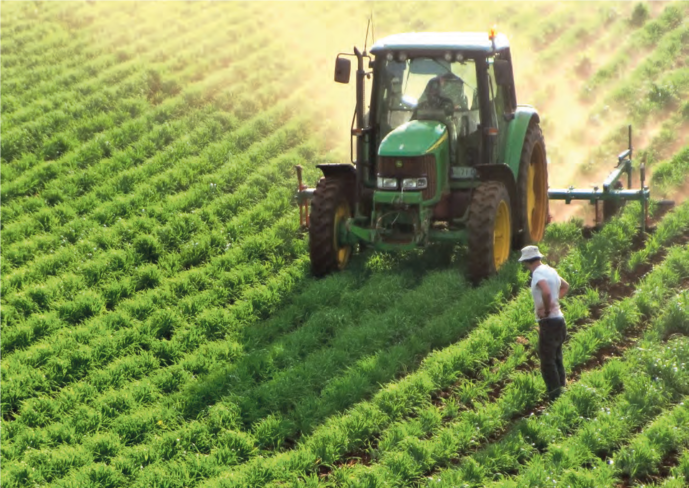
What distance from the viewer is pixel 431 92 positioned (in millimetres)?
12961

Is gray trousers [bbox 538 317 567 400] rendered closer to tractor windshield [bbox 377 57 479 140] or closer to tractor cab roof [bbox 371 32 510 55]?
tractor windshield [bbox 377 57 479 140]

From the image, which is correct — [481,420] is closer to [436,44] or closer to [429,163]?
[429,163]

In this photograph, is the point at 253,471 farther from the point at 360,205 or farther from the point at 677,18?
the point at 677,18

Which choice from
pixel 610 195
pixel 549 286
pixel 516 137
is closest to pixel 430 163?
pixel 516 137

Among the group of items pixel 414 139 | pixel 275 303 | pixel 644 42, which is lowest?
pixel 275 303

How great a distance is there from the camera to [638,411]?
9.40 metres

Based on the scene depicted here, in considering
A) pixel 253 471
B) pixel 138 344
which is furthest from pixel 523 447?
pixel 138 344

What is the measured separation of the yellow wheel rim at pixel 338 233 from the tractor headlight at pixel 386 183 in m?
0.63

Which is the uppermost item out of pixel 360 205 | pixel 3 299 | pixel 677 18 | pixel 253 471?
pixel 677 18

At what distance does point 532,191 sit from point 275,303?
4.11 m

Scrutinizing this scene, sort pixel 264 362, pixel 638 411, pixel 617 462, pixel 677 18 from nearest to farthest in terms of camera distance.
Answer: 1. pixel 617 462
2. pixel 638 411
3. pixel 264 362
4. pixel 677 18

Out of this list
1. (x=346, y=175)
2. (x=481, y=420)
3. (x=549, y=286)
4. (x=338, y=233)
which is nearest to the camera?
(x=481, y=420)

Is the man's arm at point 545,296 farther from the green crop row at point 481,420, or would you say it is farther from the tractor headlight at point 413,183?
the tractor headlight at point 413,183

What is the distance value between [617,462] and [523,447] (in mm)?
782
